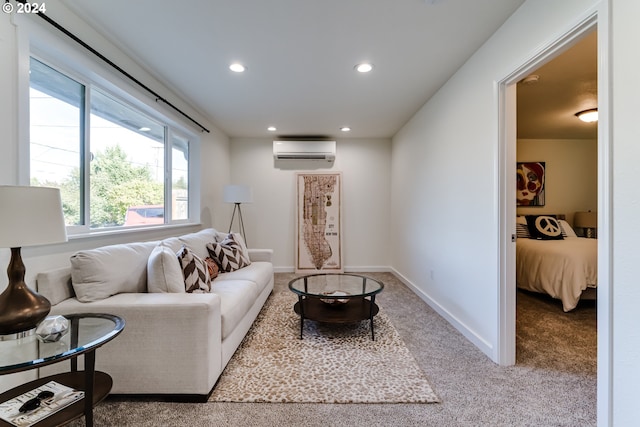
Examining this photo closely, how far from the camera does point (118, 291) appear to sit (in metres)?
1.87

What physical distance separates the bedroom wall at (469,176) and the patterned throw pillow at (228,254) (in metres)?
2.23

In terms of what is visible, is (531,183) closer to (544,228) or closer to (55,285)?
(544,228)

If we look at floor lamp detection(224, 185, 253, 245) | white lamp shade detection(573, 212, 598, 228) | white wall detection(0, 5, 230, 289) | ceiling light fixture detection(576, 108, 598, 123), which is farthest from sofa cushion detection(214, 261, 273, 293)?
white lamp shade detection(573, 212, 598, 228)

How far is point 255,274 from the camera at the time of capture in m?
3.00

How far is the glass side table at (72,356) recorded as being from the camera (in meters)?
1.12

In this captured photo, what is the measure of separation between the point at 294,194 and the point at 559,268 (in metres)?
3.79

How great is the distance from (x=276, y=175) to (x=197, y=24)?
3.16m

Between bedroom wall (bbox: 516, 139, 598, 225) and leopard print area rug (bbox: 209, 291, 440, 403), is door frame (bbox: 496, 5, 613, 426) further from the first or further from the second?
bedroom wall (bbox: 516, 139, 598, 225)

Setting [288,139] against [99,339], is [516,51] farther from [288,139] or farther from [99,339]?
[288,139]

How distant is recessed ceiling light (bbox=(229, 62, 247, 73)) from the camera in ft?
8.29

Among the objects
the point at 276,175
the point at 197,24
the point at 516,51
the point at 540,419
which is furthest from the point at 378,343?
the point at 276,175

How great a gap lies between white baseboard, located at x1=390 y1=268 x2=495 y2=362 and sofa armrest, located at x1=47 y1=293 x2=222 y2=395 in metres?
2.02

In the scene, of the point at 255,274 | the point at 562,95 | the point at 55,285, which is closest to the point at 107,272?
the point at 55,285

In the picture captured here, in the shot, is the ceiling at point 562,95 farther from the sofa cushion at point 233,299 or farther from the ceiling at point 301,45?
the sofa cushion at point 233,299
